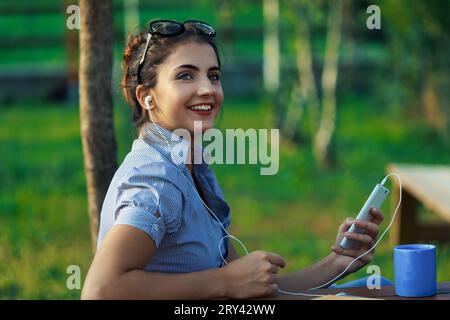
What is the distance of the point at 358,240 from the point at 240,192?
4994 millimetres

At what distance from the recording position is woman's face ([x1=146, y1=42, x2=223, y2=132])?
8.09 ft

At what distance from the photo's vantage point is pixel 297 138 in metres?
9.47

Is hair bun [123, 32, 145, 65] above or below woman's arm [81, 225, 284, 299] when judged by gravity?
above

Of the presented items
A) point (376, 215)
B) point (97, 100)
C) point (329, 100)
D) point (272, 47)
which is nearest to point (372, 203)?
point (376, 215)

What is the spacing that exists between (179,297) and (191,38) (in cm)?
67

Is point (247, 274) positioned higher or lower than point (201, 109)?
lower

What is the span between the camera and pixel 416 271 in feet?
7.64

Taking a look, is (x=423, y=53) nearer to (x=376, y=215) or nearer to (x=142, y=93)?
(x=376, y=215)

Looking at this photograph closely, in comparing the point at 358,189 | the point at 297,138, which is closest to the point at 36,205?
the point at 358,189

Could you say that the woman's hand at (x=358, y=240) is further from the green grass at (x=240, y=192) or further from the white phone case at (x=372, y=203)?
the green grass at (x=240, y=192)

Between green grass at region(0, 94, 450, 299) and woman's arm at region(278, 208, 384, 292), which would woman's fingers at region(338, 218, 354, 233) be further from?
green grass at region(0, 94, 450, 299)

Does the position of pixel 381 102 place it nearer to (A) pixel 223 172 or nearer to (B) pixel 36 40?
(A) pixel 223 172

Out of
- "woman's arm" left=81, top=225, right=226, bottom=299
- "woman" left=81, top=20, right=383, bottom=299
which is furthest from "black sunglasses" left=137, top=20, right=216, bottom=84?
"woman's arm" left=81, top=225, right=226, bottom=299

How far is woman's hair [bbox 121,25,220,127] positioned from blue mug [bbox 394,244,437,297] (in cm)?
70
